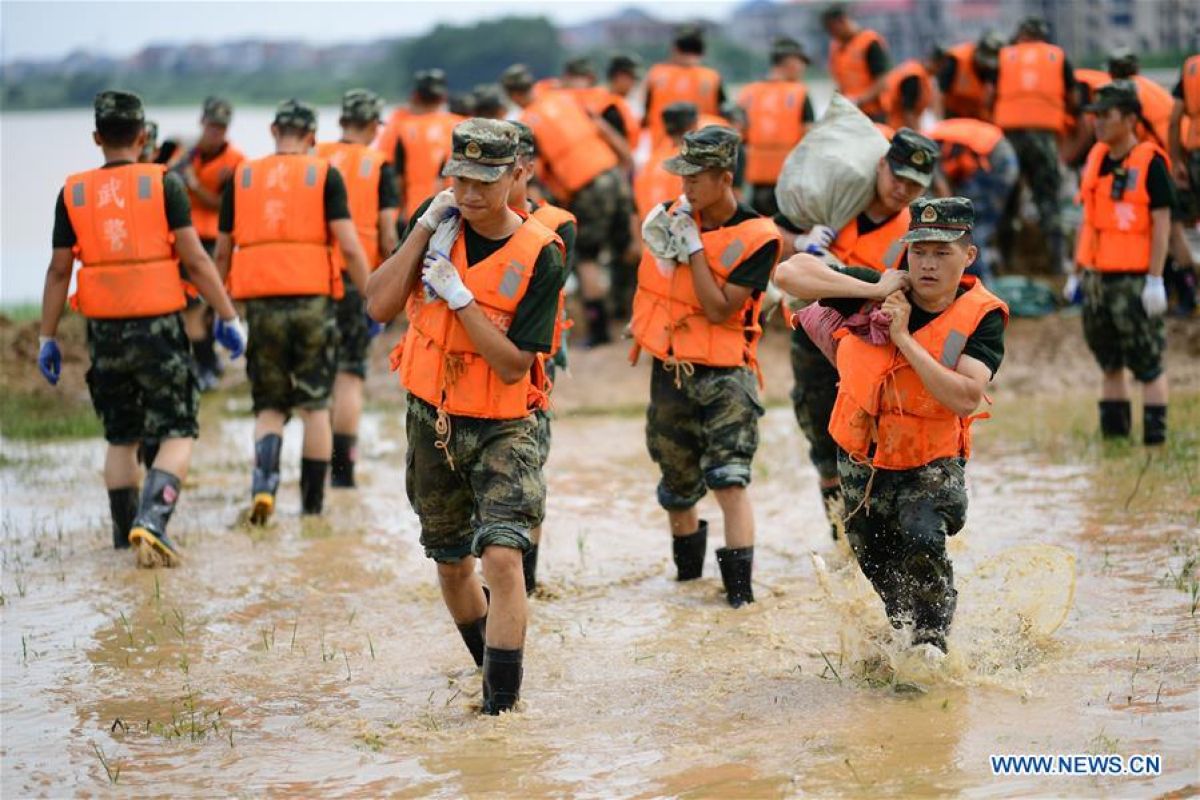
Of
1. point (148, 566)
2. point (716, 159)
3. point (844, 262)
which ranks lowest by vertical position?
point (148, 566)

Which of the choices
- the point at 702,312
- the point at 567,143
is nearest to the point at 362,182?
the point at 702,312

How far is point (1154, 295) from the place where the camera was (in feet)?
30.9

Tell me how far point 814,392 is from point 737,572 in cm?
97

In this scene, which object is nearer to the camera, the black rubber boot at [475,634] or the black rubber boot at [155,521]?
the black rubber boot at [475,634]

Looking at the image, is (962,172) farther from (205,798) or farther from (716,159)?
(205,798)

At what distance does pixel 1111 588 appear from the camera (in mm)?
7039

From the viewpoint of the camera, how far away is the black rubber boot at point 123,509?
330 inches

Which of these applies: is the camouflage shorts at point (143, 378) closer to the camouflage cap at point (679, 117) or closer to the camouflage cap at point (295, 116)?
the camouflage cap at point (295, 116)

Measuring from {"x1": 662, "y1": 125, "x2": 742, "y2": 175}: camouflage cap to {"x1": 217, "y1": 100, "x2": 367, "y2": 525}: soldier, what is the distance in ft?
8.16

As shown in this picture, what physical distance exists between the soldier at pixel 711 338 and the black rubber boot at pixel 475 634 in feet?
4.56

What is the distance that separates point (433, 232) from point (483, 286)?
0.85ft

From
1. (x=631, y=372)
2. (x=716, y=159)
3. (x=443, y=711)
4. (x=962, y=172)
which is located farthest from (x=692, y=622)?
(x=962, y=172)
